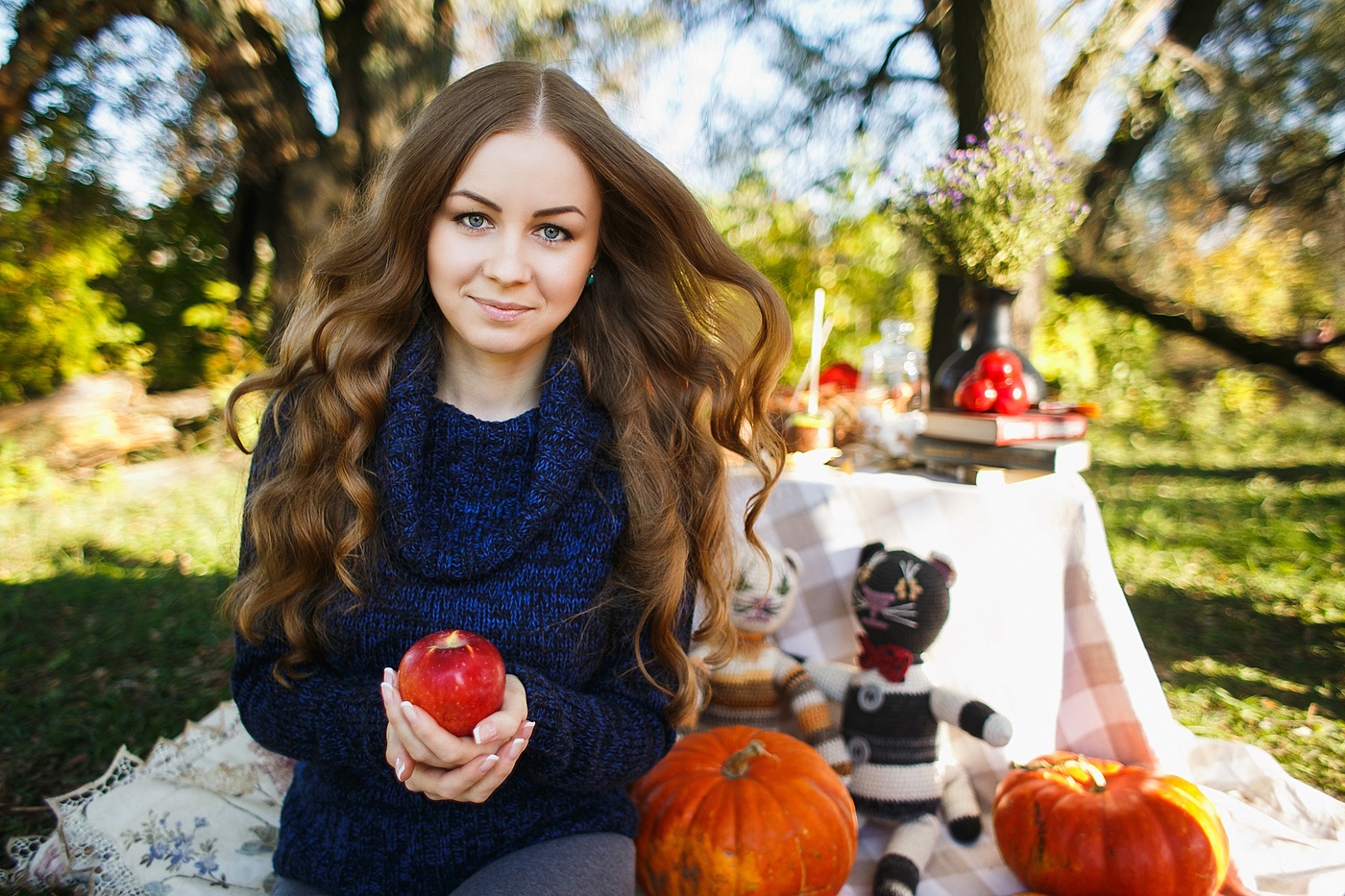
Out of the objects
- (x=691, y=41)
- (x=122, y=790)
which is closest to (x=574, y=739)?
(x=122, y=790)

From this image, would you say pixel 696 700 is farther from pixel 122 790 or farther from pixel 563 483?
pixel 122 790

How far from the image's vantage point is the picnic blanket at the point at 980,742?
202 centimetres

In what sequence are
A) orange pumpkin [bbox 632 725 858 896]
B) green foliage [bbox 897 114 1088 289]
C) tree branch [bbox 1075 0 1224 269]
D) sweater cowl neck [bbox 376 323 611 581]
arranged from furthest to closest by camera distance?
tree branch [bbox 1075 0 1224 269]
green foliage [bbox 897 114 1088 289]
orange pumpkin [bbox 632 725 858 896]
sweater cowl neck [bbox 376 323 611 581]

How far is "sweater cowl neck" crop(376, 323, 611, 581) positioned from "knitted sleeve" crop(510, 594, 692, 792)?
0.24 m

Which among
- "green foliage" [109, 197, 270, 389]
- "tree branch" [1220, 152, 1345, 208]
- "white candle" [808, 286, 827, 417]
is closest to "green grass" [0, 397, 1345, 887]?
"green foliage" [109, 197, 270, 389]

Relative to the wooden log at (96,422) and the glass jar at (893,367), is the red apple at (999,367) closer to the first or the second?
the glass jar at (893,367)

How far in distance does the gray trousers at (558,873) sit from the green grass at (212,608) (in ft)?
3.17

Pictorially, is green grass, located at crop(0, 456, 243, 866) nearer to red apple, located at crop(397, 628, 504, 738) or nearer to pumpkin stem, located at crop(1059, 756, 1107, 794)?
red apple, located at crop(397, 628, 504, 738)

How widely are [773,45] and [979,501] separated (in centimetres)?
608

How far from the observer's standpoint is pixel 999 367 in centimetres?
245

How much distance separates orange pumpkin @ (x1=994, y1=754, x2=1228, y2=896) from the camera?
1803mm

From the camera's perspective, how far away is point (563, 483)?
1595 mm

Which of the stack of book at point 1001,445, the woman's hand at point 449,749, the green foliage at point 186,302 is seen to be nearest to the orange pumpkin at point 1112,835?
the stack of book at point 1001,445

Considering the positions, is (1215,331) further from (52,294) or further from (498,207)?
(52,294)
